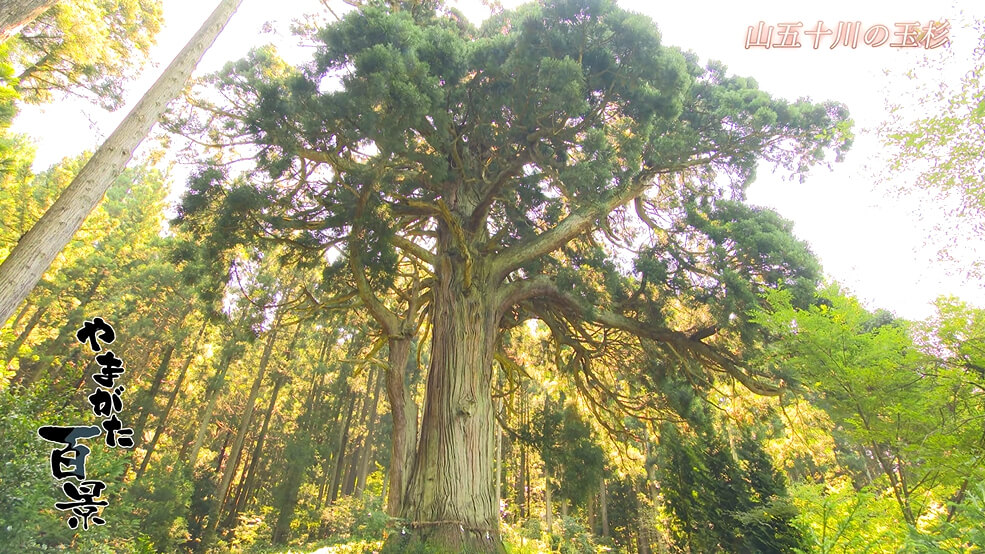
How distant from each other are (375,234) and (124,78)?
596cm

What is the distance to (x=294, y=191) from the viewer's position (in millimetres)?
6242

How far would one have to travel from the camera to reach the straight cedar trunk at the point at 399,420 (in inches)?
251

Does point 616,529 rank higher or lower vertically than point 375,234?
lower

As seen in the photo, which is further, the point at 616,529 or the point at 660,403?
the point at 616,529

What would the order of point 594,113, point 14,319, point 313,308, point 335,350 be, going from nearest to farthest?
point 594,113
point 313,308
point 14,319
point 335,350

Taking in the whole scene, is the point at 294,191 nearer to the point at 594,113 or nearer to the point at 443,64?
the point at 443,64

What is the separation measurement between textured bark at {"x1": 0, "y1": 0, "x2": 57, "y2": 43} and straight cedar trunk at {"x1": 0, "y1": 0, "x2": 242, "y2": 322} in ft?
3.26

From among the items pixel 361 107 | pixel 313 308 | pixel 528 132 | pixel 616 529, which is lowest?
pixel 616 529

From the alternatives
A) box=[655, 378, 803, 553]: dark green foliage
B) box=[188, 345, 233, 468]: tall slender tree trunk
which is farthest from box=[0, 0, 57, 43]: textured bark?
box=[188, 345, 233, 468]: tall slender tree trunk

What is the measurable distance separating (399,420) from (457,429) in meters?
1.51

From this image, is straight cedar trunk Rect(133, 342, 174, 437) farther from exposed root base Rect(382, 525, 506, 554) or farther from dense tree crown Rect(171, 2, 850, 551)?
exposed root base Rect(382, 525, 506, 554)

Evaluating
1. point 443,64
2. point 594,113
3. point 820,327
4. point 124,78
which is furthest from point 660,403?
point 124,78

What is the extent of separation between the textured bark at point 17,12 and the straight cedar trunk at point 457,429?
4829 millimetres

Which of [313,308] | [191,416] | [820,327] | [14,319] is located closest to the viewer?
[820,327]
